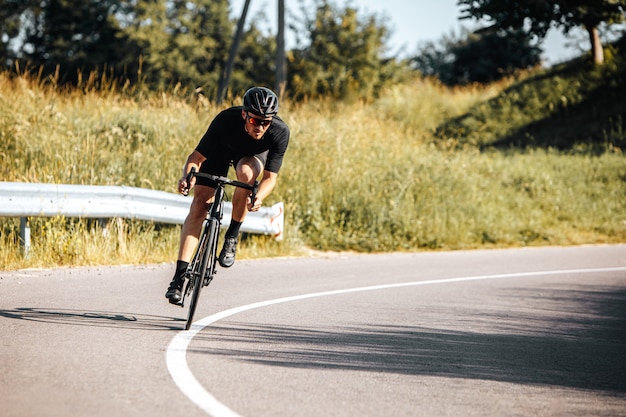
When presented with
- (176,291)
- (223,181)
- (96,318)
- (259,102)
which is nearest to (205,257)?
(176,291)

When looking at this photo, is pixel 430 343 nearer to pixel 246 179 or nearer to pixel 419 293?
pixel 246 179

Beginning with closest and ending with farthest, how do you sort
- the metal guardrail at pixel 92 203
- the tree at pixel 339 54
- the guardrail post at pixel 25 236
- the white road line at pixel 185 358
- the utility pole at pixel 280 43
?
the white road line at pixel 185 358
the metal guardrail at pixel 92 203
the guardrail post at pixel 25 236
the utility pole at pixel 280 43
the tree at pixel 339 54

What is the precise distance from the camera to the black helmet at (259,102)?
664 cm

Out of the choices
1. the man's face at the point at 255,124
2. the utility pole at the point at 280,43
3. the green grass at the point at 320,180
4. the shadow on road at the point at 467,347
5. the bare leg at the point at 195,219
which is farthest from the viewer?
the utility pole at the point at 280,43

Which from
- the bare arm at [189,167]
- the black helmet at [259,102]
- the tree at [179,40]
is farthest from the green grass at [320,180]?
the tree at [179,40]

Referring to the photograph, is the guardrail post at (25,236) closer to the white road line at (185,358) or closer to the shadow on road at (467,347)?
the white road line at (185,358)

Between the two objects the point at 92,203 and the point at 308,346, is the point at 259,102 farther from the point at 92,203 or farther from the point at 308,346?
the point at 92,203

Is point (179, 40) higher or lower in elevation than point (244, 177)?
higher

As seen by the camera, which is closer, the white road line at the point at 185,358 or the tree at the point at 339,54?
the white road line at the point at 185,358

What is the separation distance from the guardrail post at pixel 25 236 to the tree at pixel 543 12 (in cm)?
2011

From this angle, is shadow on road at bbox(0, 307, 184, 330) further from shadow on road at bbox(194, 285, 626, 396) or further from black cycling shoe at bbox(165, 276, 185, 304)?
shadow on road at bbox(194, 285, 626, 396)

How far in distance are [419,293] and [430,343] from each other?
298 cm

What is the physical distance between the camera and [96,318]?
7051 millimetres

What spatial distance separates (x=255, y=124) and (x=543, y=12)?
2371cm
